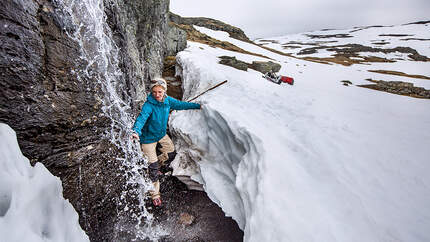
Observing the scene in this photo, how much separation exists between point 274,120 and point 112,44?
494cm

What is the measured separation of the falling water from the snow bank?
213cm

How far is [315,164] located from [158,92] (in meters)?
3.57

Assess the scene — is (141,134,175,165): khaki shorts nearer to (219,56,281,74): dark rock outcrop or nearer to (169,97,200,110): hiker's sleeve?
(169,97,200,110): hiker's sleeve

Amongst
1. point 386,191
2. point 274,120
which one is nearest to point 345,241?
point 386,191

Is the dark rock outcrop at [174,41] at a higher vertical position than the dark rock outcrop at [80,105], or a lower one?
higher

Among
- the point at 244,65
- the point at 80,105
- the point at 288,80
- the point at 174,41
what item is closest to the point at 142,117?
the point at 80,105

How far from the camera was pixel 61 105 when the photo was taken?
365cm

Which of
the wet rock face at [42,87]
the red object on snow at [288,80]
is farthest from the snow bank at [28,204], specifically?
the red object on snow at [288,80]

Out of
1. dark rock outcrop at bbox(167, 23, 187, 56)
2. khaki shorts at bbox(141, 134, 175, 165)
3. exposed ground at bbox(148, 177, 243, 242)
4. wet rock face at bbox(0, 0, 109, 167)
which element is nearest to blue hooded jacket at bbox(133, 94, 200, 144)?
khaki shorts at bbox(141, 134, 175, 165)

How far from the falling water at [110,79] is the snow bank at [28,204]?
7.00 feet

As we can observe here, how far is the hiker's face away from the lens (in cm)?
401

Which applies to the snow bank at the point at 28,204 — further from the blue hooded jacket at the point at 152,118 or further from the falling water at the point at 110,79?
the falling water at the point at 110,79

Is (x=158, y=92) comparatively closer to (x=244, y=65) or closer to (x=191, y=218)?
(x=191, y=218)

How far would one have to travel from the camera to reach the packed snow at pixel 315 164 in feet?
7.29
